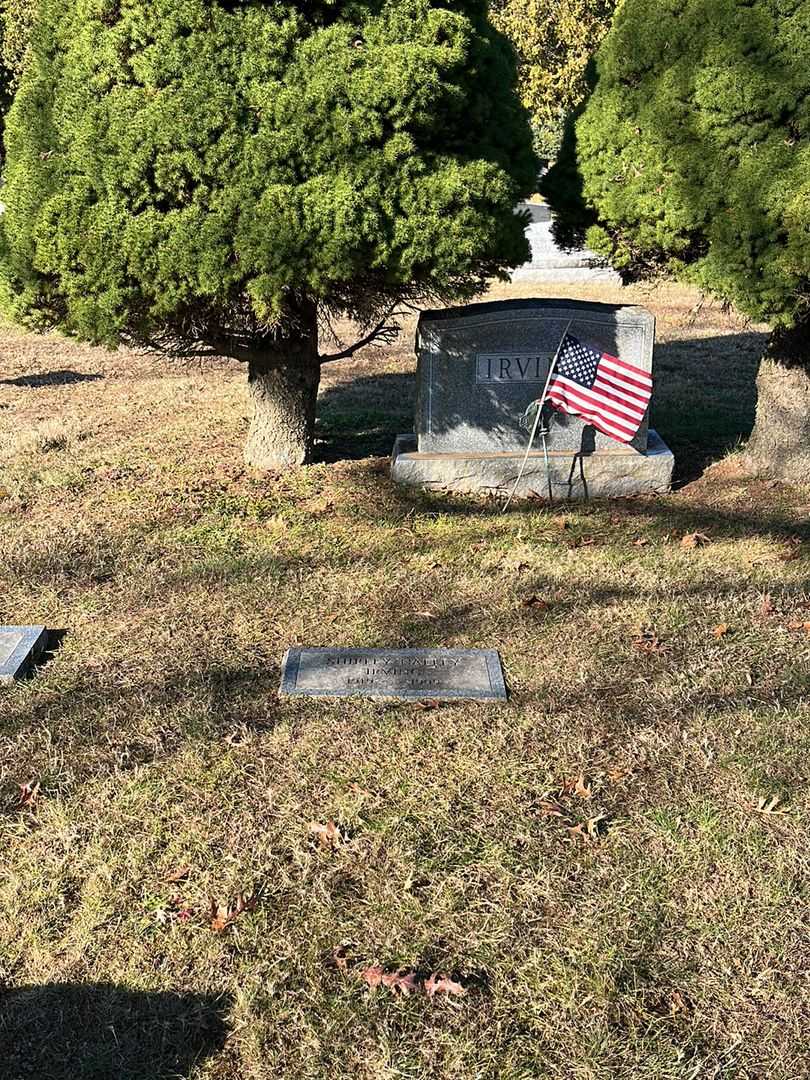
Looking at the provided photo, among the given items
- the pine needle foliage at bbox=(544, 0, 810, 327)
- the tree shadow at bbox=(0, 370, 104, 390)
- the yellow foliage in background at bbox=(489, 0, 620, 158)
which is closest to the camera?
the pine needle foliage at bbox=(544, 0, 810, 327)

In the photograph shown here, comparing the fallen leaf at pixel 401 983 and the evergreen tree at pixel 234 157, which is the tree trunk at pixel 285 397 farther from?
the fallen leaf at pixel 401 983

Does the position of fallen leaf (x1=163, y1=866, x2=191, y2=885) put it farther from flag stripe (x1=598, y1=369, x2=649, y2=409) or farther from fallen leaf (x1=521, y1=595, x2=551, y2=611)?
flag stripe (x1=598, y1=369, x2=649, y2=409)

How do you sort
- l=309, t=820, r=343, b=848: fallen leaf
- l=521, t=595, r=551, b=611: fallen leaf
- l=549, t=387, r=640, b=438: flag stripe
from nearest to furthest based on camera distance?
l=309, t=820, r=343, b=848: fallen leaf, l=521, t=595, r=551, b=611: fallen leaf, l=549, t=387, r=640, b=438: flag stripe

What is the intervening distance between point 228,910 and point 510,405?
457cm

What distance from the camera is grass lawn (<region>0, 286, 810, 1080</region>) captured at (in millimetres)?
2916

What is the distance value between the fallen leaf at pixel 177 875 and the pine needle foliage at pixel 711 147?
16.8 ft

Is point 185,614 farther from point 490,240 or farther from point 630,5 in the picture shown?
point 630,5

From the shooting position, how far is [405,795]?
3871 mm

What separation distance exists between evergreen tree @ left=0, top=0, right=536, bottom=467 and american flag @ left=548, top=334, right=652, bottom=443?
113 cm

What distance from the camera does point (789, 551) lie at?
6.10 meters

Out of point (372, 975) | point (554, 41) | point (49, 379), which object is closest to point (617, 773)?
point (372, 975)

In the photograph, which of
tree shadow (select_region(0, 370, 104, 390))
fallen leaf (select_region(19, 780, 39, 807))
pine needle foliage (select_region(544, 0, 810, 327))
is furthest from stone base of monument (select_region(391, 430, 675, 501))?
tree shadow (select_region(0, 370, 104, 390))

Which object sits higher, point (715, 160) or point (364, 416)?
point (715, 160)

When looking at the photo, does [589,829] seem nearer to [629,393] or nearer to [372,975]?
[372,975]
